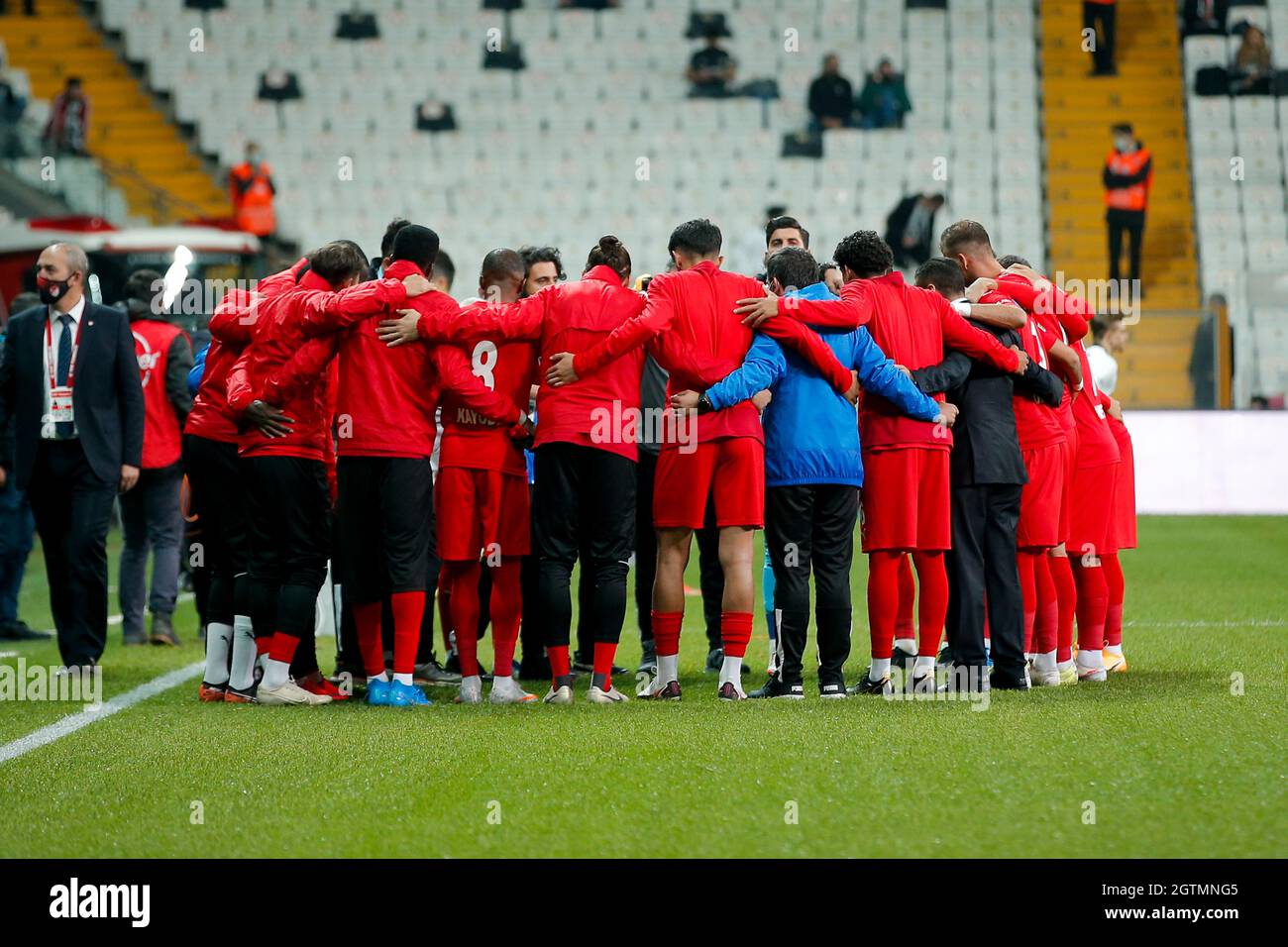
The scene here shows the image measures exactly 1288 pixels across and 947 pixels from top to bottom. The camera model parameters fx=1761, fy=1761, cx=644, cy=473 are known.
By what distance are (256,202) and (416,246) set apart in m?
17.3

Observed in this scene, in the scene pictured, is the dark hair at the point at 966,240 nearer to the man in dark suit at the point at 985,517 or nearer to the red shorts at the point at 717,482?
the man in dark suit at the point at 985,517

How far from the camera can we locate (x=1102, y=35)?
27438mm

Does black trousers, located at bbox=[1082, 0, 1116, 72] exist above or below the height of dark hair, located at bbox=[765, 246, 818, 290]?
above

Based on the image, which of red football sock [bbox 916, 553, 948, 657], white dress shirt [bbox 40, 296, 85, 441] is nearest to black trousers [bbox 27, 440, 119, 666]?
white dress shirt [bbox 40, 296, 85, 441]

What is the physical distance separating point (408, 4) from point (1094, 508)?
72.3ft

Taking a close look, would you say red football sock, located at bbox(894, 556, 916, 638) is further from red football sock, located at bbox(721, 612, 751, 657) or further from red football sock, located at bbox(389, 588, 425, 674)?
red football sock, located at bbox(389, 588, 425, 674)

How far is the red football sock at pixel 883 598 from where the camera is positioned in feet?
24.5

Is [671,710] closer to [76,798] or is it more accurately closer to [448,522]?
[448,522]

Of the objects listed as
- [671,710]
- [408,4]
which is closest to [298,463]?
[671,710]

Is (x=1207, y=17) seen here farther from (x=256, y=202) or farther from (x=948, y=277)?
(x=948, y=277)

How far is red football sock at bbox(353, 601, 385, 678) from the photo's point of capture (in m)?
7.61

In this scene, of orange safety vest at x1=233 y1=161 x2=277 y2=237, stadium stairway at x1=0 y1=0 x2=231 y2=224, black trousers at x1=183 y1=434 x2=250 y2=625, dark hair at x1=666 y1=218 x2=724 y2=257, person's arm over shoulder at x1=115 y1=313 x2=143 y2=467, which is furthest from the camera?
stadium stairway at x1=0 y1=0 x2=231 y2=224

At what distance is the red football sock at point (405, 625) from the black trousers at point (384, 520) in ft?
0.13

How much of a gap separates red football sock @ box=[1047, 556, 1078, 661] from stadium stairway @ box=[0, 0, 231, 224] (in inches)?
754
